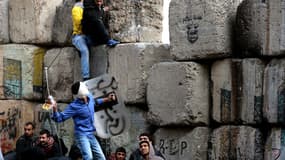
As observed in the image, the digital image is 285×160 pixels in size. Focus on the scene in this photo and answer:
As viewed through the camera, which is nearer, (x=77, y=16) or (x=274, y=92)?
(x=274, y=92)

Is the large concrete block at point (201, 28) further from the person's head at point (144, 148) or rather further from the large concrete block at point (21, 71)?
the large concrete block at point (21, 71)

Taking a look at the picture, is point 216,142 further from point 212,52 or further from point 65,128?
point 65,128

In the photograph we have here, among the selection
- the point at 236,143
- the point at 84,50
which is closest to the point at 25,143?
the point at 84,50

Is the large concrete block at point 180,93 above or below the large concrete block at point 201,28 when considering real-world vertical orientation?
below

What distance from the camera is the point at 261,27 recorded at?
1120cm

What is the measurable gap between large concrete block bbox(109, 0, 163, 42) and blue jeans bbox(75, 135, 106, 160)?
52.3 inches

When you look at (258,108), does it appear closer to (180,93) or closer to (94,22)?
(180,93)

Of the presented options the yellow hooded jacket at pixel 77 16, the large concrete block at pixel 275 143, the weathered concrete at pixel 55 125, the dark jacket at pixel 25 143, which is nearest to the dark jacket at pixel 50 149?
the dark jacket at pixel 25 143

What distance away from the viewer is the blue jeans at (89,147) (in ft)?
38.8

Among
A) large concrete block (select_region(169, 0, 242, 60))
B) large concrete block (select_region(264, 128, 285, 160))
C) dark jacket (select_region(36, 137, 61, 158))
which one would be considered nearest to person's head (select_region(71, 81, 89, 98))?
dark jacket (select_region(36, 137, 61, 158))

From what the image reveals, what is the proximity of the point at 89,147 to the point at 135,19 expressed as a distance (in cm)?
166

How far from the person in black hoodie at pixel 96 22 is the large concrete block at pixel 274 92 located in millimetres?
2168

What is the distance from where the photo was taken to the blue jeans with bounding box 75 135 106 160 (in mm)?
11836

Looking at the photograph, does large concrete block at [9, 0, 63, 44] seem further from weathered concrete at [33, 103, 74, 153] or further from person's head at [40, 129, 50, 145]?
person's head at [40, 129, 50, 145]
